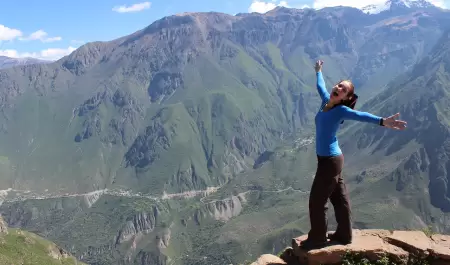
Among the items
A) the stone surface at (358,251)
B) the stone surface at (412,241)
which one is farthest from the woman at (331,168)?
the stone surface at (412,241)

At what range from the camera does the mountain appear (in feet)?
361

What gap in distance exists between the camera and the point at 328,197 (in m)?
16.9

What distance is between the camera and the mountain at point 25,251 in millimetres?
110062

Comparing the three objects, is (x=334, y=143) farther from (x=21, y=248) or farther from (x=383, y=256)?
(x=21, y=248)

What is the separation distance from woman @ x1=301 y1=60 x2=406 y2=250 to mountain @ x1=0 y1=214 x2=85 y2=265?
96.9 metres

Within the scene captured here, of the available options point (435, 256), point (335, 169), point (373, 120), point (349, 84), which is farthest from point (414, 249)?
point (349, 84)

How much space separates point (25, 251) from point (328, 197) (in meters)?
130

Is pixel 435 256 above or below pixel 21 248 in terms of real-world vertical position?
above

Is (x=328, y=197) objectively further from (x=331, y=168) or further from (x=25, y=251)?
(x=25, y=251)

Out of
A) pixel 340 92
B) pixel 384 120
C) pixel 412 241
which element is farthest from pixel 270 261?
pixel 384 120

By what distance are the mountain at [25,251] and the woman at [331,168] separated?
318ft

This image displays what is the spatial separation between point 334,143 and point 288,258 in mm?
5961

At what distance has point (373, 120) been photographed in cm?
1462

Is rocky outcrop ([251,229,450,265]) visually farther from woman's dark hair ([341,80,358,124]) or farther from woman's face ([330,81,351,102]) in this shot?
woman's face ([330,81,351,102])
